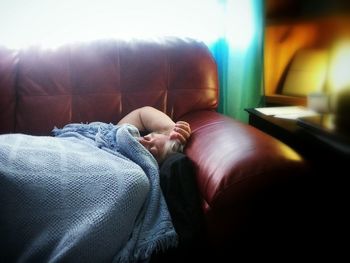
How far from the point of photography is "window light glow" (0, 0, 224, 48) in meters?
1.27

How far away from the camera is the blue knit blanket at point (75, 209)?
61cm

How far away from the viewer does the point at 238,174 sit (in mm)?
618

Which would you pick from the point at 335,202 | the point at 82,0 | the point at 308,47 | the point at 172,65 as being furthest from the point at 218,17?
the point at 335,202

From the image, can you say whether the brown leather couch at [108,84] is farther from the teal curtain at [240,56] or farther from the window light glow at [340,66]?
the window light glow at [340,66]

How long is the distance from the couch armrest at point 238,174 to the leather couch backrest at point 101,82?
527 mm

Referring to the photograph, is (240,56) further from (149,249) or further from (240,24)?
(149,249)

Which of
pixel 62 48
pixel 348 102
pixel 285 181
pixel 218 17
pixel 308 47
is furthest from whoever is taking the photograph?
pixel 218 17

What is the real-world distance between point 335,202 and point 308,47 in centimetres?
29

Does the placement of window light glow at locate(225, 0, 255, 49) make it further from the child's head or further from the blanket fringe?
the blanket fringe

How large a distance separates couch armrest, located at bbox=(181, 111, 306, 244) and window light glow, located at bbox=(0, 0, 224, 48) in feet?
2.59

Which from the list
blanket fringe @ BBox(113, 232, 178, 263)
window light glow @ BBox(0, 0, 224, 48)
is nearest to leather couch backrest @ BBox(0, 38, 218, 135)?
window light glow @ BBox(0, 0, 224, 48)

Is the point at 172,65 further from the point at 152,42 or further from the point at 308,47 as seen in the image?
the point at 308,47

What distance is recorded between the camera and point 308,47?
521mm

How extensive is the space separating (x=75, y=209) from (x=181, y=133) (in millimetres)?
423
